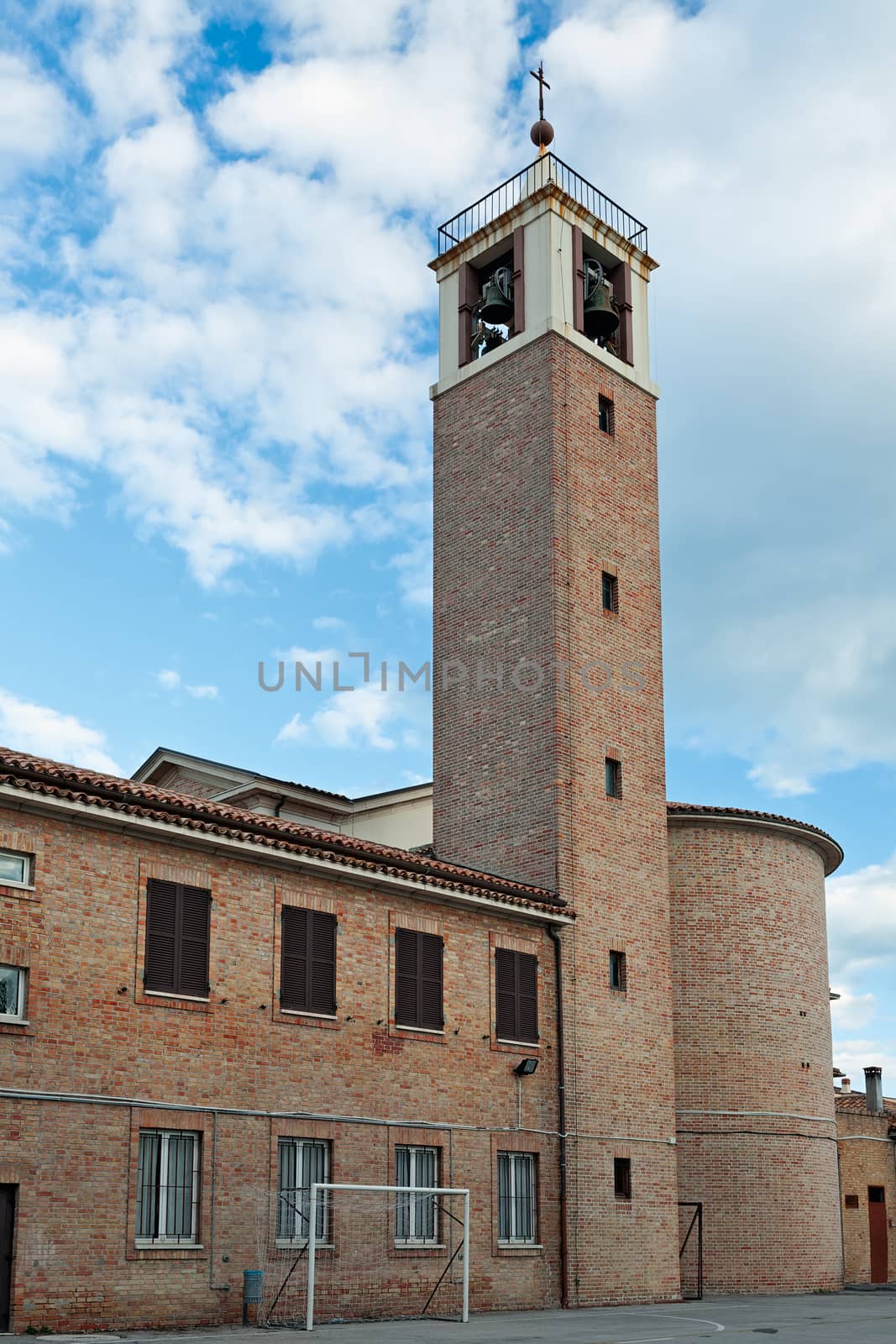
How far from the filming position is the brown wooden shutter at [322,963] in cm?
2156

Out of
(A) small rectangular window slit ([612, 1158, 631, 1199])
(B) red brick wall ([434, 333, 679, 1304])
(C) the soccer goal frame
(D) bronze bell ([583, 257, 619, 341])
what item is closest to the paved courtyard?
(C) the soccer goal frame

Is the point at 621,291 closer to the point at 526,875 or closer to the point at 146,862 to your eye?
the point at 526,875

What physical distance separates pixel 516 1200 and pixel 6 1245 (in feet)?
32.7

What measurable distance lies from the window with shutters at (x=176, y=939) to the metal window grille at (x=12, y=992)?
187 cm

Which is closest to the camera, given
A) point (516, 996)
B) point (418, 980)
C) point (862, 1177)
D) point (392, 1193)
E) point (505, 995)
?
point (392, 1193)

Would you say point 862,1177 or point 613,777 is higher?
point 613,777

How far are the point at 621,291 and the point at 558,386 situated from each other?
15.6 feet

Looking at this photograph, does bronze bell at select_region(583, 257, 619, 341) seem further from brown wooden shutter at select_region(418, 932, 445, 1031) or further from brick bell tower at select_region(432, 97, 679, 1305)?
brown wooden shutter at select_region(418, 932, 445, 1031)

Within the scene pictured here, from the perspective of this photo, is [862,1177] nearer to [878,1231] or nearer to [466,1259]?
[878,1231]

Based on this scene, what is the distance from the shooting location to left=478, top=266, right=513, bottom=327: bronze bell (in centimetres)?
3184

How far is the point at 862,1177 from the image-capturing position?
37750mm

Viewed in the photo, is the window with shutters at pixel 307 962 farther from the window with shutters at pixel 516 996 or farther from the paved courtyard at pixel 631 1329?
the paved courtyard at pixel 631 1329

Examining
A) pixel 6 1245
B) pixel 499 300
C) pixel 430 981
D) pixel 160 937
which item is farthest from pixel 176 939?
pixel 499 300

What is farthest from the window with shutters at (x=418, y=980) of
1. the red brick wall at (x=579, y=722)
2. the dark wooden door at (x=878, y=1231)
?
the dark wooden door at (x=878, y=1231)
